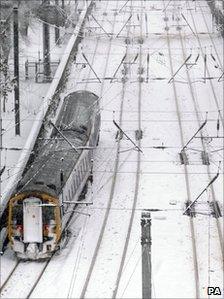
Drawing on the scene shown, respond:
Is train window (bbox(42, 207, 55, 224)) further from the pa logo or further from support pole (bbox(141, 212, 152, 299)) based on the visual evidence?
support pole (bbox(141, 212, 152, 299))

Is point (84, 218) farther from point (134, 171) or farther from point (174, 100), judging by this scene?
point (174, 100)

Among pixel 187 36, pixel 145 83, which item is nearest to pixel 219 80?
pixel 145 83

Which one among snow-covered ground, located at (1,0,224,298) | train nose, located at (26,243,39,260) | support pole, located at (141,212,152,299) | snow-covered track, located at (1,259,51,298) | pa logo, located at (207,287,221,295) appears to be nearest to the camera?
support pole, located at (141,212,152,299)

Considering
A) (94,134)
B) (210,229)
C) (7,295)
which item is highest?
(94,134)

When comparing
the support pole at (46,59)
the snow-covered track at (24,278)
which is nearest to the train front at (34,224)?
the snow-covered track at (24,278)

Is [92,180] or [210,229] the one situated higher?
[92,180]

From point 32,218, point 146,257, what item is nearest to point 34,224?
point 32,218

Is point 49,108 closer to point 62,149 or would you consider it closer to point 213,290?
point 62,149

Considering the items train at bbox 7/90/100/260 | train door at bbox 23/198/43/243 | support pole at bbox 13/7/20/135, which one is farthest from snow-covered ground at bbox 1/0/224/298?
support pole at bbox 13/7/20/135
